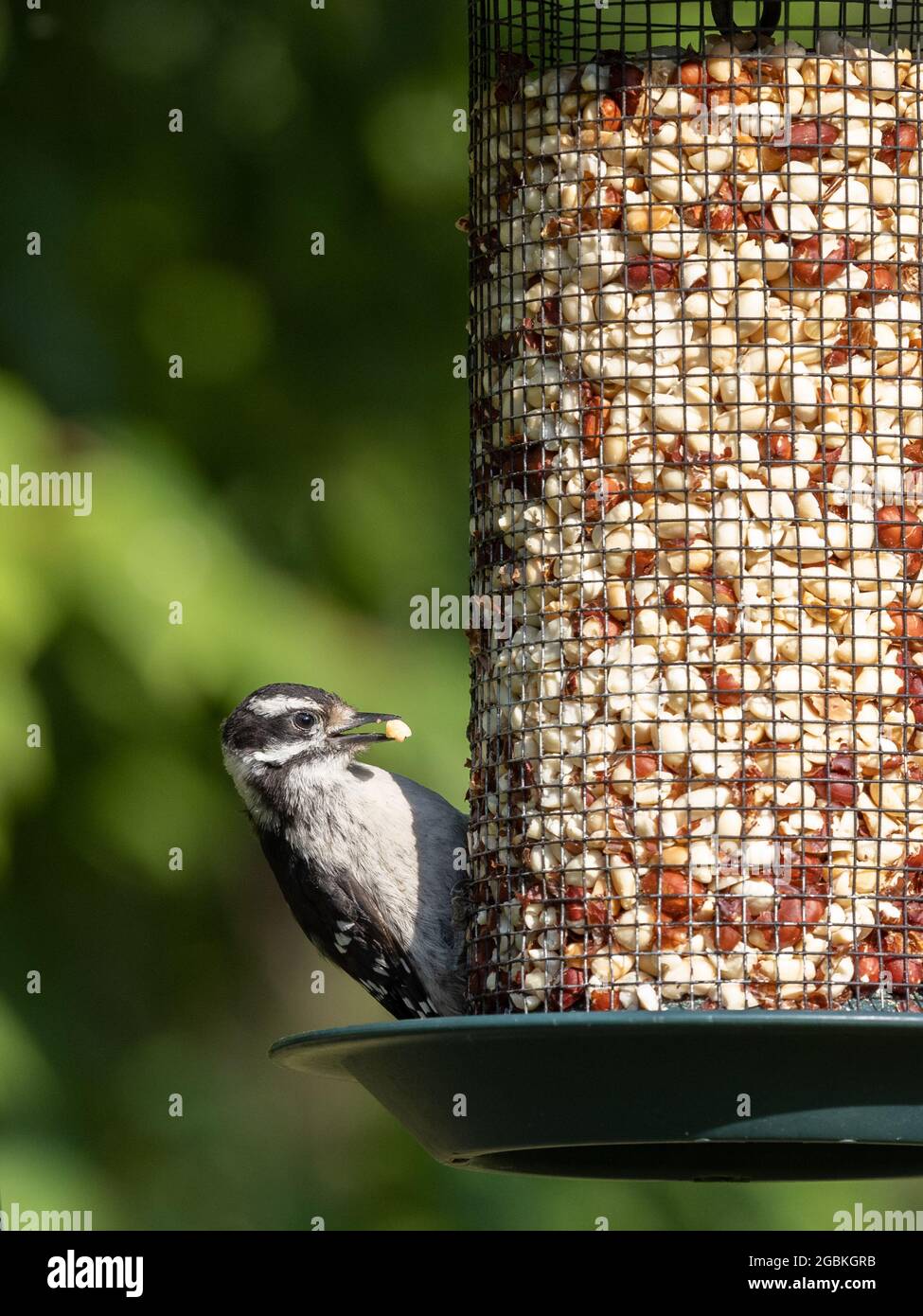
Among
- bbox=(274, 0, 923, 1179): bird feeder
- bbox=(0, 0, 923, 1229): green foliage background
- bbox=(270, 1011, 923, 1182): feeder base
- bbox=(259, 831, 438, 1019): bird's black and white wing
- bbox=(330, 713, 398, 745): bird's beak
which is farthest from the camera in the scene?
bbox=(0, 0, 923, 1229): green foliage background

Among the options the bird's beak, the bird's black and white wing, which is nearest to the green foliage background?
the bird's beak

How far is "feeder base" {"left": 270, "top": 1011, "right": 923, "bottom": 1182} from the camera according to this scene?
Result: 377 centimetres

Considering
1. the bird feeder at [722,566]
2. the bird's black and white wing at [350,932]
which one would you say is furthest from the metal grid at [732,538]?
the bird's black and white wing at [350,932]

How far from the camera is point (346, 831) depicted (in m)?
6.12

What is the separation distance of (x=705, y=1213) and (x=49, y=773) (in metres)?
2.68

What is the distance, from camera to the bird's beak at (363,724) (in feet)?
20.2

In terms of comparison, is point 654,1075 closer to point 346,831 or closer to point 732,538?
point 732,538

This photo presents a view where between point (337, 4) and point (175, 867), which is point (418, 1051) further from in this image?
point (337, 4)

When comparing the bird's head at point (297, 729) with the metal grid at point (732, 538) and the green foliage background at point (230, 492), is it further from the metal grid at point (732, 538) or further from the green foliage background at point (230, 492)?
the metal grid at point (732, 538)

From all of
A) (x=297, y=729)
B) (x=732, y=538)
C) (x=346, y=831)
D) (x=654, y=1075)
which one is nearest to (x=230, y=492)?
(x=297, y=729)

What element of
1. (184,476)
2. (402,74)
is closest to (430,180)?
(402,74)

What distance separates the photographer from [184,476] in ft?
22.3

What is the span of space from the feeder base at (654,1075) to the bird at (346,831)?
161 cm

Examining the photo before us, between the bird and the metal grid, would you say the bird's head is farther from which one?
the metal grid
